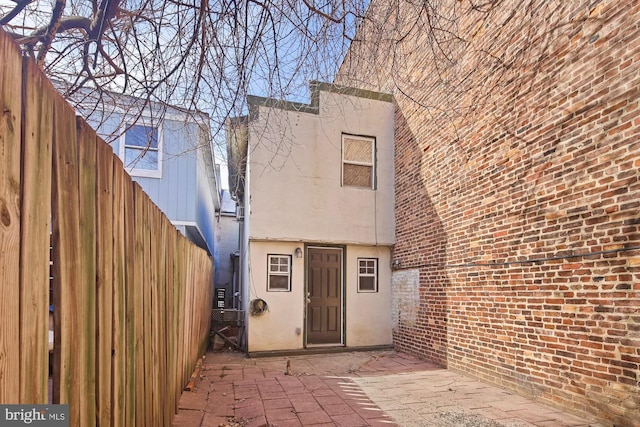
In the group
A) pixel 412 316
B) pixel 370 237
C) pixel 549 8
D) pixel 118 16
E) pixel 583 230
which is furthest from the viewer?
pixel 370 237

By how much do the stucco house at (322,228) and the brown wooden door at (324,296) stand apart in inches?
0.8

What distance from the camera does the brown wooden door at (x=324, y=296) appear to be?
775 centimetres

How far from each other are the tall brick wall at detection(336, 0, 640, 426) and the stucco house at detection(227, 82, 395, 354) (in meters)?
1.54

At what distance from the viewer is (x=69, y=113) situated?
122cm

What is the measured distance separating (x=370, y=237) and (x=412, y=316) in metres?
1.82

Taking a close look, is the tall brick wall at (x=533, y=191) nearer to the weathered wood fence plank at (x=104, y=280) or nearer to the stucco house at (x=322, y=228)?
the stucco house at (x=322, y=228)

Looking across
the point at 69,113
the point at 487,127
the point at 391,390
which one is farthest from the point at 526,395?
the point at 69,113

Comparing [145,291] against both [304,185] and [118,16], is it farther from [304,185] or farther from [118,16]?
[304,185]

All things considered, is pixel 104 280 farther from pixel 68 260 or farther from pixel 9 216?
pixel 9 216

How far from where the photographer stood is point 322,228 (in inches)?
306

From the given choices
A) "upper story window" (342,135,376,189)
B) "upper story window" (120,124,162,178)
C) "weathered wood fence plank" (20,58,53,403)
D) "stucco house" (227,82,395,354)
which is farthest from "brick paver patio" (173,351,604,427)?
"upper story window" (120,124,162,178)

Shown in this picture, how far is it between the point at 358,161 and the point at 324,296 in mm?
3020

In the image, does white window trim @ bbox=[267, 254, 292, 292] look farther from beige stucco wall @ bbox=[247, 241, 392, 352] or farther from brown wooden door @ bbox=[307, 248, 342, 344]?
brown wooden door @ bbox=[307, 248, 342, 344]

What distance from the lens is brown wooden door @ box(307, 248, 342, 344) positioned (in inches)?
305
